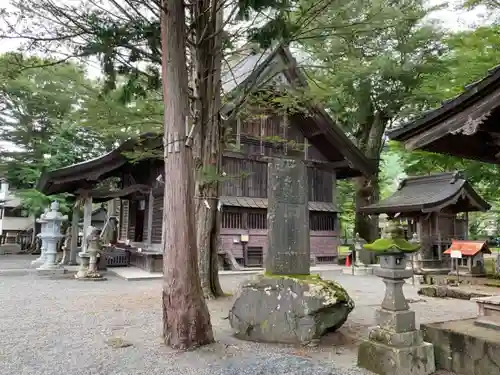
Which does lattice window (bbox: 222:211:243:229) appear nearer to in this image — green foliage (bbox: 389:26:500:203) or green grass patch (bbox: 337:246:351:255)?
green foliage (bbox: 389:26:500:203)

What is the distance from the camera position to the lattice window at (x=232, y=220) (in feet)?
47.0

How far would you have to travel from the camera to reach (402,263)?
167 inches

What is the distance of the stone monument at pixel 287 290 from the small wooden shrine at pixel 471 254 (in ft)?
20.9

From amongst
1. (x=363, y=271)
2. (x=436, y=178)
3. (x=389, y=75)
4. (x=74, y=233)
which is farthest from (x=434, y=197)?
(x=74, y=233)

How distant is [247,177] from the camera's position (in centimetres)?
1493

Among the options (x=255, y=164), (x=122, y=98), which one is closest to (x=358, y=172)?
(x=255, y=164)

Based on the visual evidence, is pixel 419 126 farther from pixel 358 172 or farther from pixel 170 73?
pixel 358 172

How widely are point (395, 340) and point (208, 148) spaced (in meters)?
5.41

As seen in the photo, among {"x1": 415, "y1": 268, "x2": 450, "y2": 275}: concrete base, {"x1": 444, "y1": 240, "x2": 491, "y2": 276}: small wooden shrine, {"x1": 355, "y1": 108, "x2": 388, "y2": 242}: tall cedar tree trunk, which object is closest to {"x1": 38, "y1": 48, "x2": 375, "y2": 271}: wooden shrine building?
{"x1": 355, "y1": 108, "x2": 388, "y2": 242}: tall cedar tree trunk

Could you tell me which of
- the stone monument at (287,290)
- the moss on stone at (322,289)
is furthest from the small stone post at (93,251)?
the moss on stone at (322,289)

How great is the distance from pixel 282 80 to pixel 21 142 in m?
16.4

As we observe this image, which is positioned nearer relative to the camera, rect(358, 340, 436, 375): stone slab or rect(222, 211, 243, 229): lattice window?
rect(358, 340, 436, 375): stone slab

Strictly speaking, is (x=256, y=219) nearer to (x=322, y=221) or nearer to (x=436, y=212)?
(x=322, y=221)

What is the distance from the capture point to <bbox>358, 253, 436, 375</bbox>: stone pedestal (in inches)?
155
